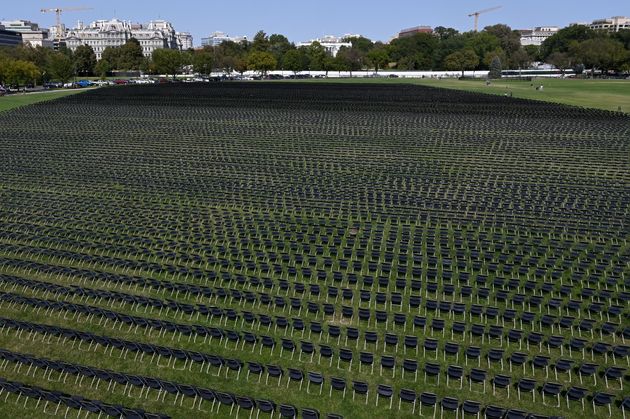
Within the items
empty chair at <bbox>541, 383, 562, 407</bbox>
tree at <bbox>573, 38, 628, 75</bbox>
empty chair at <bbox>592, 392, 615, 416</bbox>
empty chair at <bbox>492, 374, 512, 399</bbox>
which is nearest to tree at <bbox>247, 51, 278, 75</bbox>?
tree at <bbox>573, 38, 628, 75</bbox>

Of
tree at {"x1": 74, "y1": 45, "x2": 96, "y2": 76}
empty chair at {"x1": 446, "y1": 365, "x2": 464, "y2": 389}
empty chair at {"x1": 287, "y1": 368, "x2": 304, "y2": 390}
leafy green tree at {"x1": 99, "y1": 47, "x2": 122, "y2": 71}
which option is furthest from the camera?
leafy green tree at {"x1": 99, "y1": 47, "x2": 122, "y2": 71}

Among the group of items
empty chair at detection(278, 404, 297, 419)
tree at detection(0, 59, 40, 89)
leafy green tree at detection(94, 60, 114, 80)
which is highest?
leafy green tree at detection(94, 60, 114, 80)

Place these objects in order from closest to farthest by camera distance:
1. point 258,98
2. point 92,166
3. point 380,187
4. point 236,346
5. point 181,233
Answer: point 236,346 < point 181,233 < point 380,187 < point 92,166 < point 258,98

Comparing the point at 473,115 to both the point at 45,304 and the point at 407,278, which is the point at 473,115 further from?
the point at 45,304

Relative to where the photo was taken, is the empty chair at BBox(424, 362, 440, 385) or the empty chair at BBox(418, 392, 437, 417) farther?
the empty chair at BBox(424, 362, 440, 385)

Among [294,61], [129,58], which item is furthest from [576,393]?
[129,58]

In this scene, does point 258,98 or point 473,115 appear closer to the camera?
point 473,115

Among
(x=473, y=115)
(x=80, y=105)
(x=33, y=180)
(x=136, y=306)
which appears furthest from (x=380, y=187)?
(x=80, y=105)

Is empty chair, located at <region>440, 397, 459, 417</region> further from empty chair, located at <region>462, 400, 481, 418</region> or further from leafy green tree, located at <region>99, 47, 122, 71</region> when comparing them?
leafy green tree, located at <region>99, 47, 122, 71</region>
